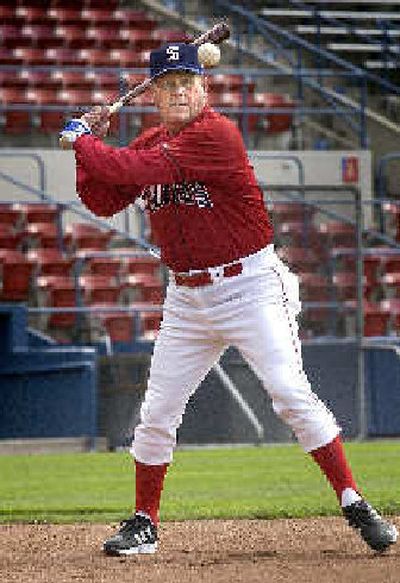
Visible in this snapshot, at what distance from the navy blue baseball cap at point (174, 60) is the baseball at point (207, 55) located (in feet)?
0.61

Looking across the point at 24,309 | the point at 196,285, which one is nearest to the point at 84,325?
the point at 24,309

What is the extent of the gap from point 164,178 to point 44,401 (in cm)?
745

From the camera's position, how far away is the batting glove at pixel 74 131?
6.18m

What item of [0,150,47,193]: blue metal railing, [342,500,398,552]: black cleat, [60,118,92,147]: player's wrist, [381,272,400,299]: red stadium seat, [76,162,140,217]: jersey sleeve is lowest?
[381,272,400,299]: red stadium seat

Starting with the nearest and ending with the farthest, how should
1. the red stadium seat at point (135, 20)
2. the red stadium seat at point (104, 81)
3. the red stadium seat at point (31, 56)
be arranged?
the red stadium seat at point (104, 81) → the red stadium seat at point (31, 56) → the red stadium seat at point (135, 20)

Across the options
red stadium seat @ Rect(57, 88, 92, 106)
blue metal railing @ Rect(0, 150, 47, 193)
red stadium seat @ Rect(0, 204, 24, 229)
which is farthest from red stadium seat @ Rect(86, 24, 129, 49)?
red stadium seat @ Rect(0, 204, 24, 229)

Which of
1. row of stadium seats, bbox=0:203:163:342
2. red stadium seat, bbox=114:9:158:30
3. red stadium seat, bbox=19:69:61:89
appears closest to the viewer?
row of stadium seats, bbox=0:203:163:342

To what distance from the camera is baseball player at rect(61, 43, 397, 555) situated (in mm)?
6254

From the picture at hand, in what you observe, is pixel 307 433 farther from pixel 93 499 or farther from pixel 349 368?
pixel 349 368

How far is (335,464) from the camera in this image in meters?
6.35

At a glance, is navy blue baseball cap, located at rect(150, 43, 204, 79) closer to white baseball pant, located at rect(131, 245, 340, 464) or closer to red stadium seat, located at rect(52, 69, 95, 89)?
white baseball pant, located at rect(131, 245, 340, 464)

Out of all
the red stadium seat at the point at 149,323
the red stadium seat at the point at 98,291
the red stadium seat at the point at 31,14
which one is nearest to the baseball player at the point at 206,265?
the red stadium seat at the point at 149,323

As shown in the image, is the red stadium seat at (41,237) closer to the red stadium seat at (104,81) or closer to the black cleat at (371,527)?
the red stadium seat at (104,81)

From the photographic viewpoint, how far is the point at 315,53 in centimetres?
1994
